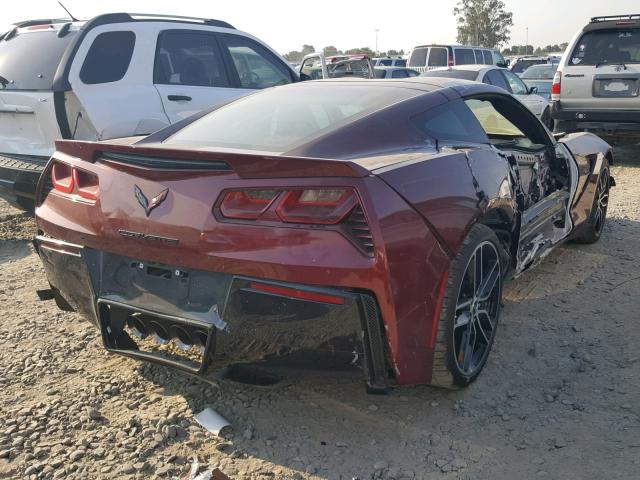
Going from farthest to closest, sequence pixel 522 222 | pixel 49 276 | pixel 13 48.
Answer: pixel 13 48, pixel 522 222, pixel 49 276

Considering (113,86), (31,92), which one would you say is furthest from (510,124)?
(31,92)

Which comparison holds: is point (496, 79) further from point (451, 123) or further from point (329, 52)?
point (329, 52)

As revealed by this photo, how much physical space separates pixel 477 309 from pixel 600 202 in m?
2.95

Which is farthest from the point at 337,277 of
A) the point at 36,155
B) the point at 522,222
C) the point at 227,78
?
the point at 227,78

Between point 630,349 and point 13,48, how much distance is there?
5.61 m

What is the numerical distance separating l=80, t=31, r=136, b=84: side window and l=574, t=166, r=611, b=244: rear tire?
4239 mm

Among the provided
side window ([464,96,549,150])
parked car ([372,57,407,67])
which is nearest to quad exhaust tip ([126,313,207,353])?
side window ([464,96,549,150])

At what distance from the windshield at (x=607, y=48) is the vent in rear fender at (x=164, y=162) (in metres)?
8.44

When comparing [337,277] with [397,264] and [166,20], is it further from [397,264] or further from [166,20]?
[166,20]

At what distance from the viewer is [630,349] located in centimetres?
353

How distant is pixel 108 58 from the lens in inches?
222

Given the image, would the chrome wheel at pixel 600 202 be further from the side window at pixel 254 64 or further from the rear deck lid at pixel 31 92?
the rear deck lid at pixel 31 92

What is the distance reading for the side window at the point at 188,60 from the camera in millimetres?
6062

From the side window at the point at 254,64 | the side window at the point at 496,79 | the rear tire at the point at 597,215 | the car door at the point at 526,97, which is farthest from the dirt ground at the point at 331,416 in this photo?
the car door at the point at 526,97
